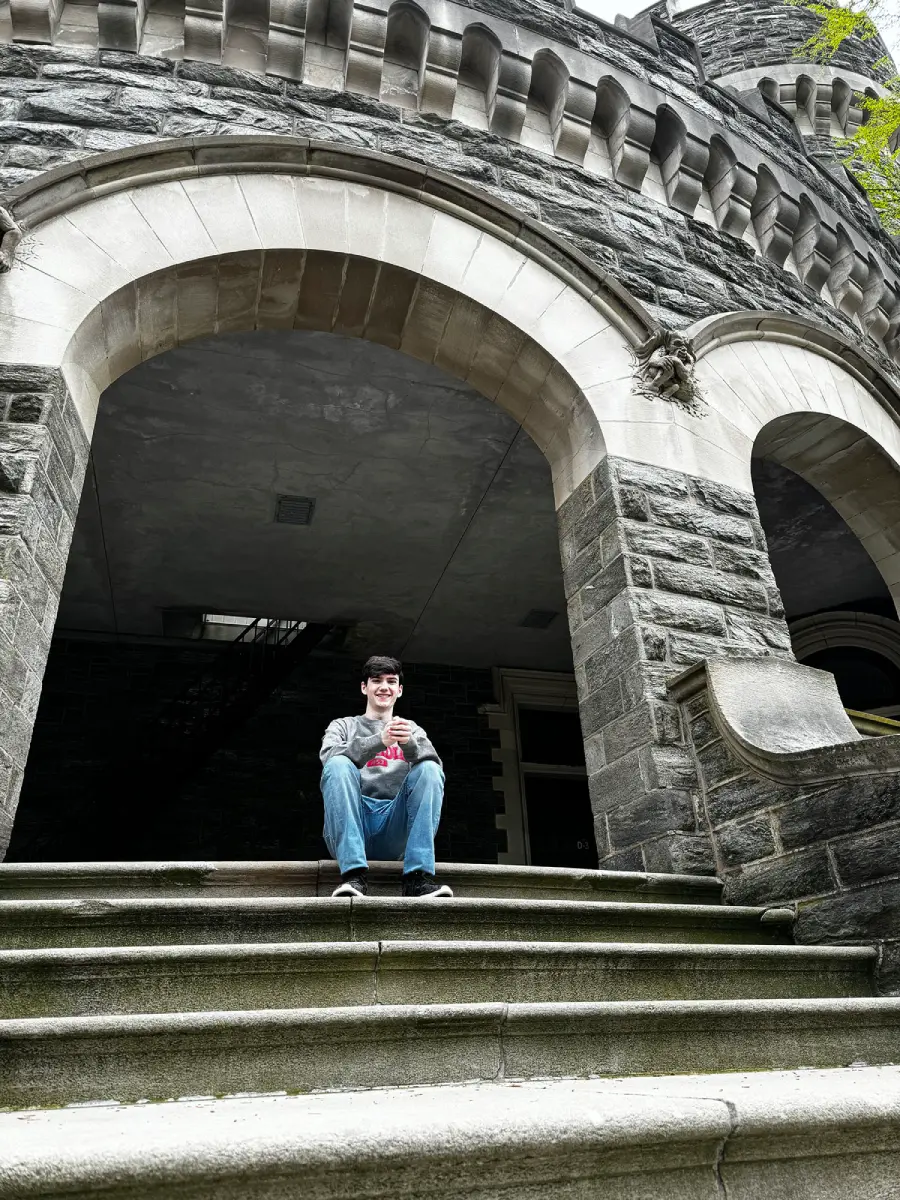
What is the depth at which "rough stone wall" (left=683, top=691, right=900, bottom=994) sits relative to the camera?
10.5 feet

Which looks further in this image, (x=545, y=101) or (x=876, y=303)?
(x=876, y=303)

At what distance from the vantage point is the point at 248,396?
6.30m

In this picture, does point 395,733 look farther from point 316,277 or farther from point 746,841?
point 316,277

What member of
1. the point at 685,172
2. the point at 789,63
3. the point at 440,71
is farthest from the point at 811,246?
the point at 789,63

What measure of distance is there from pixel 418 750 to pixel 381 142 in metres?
3.87

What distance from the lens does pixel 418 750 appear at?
3334 millimetres

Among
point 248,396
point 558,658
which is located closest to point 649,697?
point 248,396

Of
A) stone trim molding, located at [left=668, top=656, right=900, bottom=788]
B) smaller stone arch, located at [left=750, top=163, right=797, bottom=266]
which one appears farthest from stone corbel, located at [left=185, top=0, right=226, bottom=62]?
stone trim molding, located at [left=668, top=656, right=900, bottom=788]

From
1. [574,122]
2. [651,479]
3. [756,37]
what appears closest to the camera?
[651,479]

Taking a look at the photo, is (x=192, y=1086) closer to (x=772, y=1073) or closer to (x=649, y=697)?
(x=772, y=1073)

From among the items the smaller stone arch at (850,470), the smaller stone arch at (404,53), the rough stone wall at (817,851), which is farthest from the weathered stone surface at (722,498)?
the smaller stone arch at (404,53)

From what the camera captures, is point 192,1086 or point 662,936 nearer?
point 192,1086

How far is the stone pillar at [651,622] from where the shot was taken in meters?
3.98

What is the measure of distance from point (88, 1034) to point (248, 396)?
5063 mm
